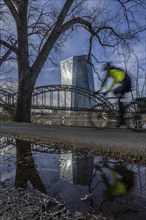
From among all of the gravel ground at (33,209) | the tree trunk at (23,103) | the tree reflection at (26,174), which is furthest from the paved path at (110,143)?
the tree trunk at (23,103)

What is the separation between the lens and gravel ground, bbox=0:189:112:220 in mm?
1834

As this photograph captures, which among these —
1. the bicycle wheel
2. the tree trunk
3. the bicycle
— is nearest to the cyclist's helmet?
the bicycle

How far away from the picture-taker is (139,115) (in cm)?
717

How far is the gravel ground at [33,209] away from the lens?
1834mm

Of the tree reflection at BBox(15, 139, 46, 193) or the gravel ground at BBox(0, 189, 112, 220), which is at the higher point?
the tree reflection at BBox(15, 139, 46, 193)

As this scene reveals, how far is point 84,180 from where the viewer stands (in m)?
2.88

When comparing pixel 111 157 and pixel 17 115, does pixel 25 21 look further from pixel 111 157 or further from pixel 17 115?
pixel 111 157

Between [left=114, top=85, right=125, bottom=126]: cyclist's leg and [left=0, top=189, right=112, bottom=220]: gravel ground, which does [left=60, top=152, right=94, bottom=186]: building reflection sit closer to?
[left=0, top=189, right=112, bottom=220]: gravel ground

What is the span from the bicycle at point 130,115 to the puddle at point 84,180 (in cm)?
313

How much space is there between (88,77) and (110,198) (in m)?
19.0

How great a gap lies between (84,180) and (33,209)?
995 mm

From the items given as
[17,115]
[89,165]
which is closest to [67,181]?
[89,165]

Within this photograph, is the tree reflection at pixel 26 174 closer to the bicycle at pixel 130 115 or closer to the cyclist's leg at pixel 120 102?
the bicycle at pixel 130 115

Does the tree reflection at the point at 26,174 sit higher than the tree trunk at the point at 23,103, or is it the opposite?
the tree trunk at the point at 23,103
